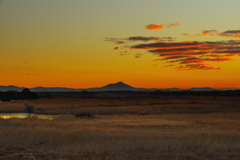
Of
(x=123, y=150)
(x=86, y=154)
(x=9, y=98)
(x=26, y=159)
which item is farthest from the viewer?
(x=9, y=98)

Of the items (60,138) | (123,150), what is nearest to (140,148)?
(123,150)

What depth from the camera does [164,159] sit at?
512 inches

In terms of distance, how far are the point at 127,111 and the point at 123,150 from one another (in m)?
47.5

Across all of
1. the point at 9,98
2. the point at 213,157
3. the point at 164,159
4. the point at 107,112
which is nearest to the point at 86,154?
the point at 164,159

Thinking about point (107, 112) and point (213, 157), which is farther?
point (107, 112)

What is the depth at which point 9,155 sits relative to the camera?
42.1ft

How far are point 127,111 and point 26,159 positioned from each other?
163ft

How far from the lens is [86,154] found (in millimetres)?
13359

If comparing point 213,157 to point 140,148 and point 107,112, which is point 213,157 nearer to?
point 140,148

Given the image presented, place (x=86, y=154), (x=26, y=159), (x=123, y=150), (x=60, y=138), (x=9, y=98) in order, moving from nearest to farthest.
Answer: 1. (x=26, y=159)
2. (x=86, y=154)
3. (x=123, y=150)
4. (x=60, y=138)
5. (x=9, y=98)

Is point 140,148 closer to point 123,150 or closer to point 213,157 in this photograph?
point 123,150

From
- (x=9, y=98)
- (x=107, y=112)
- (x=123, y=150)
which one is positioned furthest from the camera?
(x=9, y=98)

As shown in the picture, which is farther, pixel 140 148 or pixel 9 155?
pixel 140 148

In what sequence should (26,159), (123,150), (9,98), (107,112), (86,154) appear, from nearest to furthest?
(26,159)
(86,154)
(123,150)
(107,112)
(9,98)
